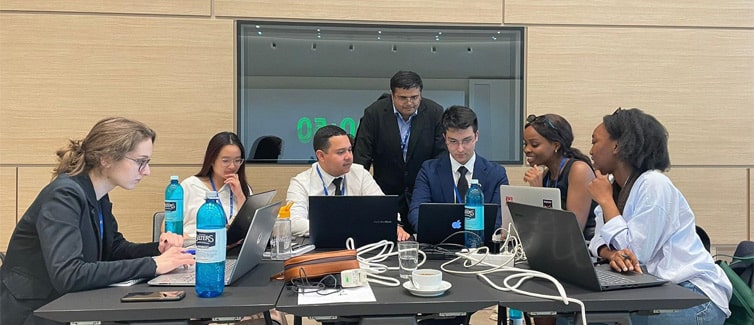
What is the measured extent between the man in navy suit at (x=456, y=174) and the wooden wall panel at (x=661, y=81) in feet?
3.83

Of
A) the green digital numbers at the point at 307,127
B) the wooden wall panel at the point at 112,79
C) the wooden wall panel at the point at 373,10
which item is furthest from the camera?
the green digital numbers at the point at 307,127

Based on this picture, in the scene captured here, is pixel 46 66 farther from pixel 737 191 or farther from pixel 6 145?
pixel 737 191

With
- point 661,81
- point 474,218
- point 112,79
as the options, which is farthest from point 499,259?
point 112,79

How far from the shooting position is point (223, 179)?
3080 mm

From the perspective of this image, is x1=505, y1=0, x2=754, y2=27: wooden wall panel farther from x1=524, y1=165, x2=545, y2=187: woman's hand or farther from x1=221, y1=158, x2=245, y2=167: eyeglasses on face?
x1=221, y1=158, x2=245, y2=167: eyeglasses on face

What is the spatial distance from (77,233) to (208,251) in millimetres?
471

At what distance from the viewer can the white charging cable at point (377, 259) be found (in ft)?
5.54

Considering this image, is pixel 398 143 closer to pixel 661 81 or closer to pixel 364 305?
pixel 364 305

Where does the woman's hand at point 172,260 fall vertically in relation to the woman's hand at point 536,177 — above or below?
below

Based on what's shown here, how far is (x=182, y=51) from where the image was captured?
141 inches

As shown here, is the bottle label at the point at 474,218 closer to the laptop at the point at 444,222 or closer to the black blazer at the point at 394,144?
the laptop at the point at 444,222

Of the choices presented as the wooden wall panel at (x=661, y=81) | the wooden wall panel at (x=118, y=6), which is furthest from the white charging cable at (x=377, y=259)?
the wooden wall panel at (x=118, y=6)

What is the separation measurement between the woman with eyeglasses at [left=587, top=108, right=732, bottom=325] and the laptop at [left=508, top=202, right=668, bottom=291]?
9 centimetres

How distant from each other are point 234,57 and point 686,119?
3385 millimetres
